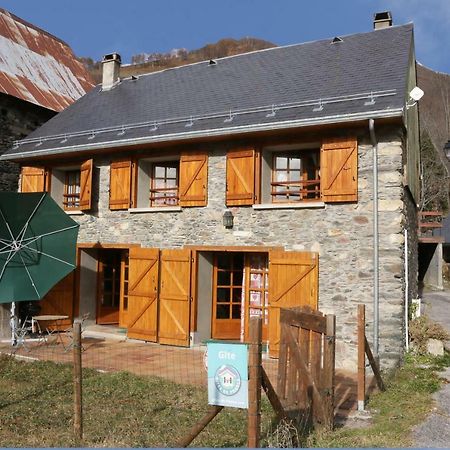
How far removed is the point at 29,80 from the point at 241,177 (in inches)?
404

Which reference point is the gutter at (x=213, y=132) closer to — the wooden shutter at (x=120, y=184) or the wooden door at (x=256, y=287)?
the wooden shutter at (x=120, y=184)

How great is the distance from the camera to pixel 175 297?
984 centimetres

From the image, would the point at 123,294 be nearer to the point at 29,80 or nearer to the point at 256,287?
the point at 256,287

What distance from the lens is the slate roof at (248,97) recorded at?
8.93 m

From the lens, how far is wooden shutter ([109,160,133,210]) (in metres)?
10.7

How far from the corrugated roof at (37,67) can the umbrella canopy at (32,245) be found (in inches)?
250

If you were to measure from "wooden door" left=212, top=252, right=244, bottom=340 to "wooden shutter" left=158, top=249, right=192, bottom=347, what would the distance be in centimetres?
67

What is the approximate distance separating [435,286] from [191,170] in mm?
15872

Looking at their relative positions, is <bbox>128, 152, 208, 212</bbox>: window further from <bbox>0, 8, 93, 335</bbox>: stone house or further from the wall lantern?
<bbox>0, 8, 93, 335</bbox>: stone house

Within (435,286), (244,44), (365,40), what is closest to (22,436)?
(365,40)

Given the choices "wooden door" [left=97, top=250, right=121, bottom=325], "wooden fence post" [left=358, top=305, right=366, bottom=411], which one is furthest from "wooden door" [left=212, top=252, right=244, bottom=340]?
"wooden fence post" [left=358, top=305, right=366, bottom=411]

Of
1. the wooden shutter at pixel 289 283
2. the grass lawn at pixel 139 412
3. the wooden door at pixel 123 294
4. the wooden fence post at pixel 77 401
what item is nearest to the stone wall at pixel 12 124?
the wooden door at pixel 123 294

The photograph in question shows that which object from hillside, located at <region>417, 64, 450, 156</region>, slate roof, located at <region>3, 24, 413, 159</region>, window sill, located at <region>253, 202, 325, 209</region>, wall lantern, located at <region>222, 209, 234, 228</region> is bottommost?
wall lantern, located at <region>222, 209, 234, 228</region>

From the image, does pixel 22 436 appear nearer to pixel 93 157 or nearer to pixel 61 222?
pixel 61 222
